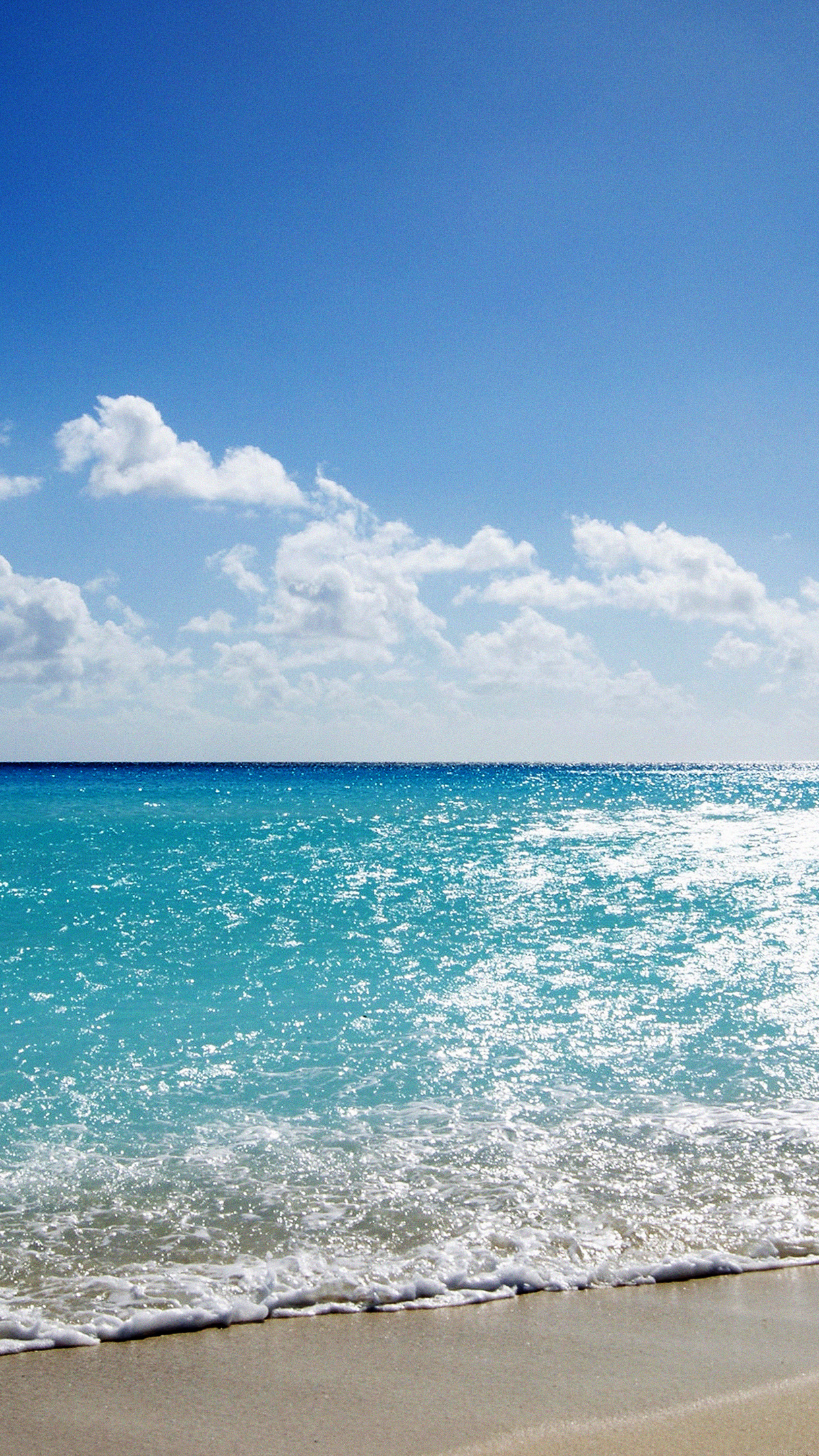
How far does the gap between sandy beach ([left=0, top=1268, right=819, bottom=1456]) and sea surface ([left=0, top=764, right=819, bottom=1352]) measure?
239 millimetres

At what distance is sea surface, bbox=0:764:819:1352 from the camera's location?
208 inches

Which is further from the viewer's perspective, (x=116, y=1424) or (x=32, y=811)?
(x=32, y=811)

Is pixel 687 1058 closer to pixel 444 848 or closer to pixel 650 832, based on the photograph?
pixel 444 848

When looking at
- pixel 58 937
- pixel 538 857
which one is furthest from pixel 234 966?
pixel 538 857

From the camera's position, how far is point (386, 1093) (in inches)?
328

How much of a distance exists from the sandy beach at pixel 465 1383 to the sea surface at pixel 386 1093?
24cm

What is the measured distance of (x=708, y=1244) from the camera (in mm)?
5477

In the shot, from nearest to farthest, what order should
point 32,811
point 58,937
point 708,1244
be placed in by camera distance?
1. point 708,1244
2. point 58,937
3. point 32,811

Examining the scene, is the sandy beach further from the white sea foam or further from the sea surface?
the sea surface

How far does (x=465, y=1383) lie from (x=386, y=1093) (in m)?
4.23

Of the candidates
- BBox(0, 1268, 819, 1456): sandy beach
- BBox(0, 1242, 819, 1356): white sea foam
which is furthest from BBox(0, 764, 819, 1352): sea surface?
BBox(0, 1268, 819, 1456): sandy beach

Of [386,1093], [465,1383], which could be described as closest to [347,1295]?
[465,1383]

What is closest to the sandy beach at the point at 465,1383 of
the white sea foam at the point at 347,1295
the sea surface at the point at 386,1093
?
the white sea foam at the point at 347,1295

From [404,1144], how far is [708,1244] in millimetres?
2560
